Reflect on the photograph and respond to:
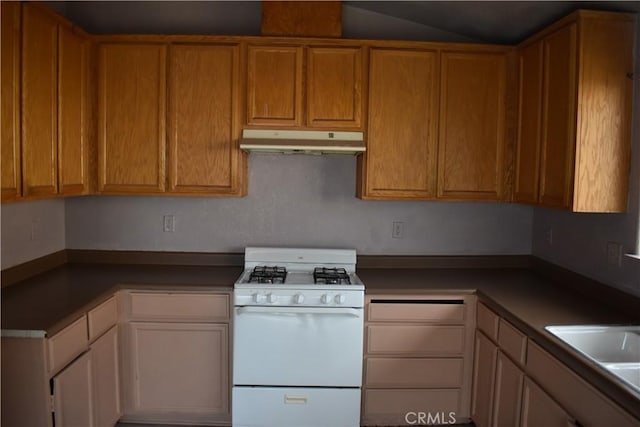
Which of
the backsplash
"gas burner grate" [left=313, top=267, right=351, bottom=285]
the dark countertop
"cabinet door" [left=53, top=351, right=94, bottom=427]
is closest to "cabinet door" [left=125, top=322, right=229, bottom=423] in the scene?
the dark countertop

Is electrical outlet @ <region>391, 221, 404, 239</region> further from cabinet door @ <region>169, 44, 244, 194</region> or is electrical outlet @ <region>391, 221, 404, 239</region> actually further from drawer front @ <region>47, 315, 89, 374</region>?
drawer front @ <region>47, 315, 89, 374</region>

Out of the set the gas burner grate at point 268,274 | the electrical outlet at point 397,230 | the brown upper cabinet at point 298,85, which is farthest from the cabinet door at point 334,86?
the gas burner grate at point 268,274

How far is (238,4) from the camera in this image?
10.2 ft

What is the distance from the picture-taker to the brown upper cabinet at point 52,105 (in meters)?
2.15

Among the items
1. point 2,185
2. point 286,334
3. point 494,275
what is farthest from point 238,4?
point 494,275

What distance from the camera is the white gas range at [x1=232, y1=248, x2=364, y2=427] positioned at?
259 cm

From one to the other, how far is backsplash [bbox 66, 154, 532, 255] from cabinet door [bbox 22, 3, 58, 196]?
769 millimetres

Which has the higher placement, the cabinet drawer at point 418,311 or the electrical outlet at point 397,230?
the electrical outlet at point 397,230

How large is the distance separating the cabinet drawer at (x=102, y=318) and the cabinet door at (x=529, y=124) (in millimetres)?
2338

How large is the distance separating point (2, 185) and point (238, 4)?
1.86m

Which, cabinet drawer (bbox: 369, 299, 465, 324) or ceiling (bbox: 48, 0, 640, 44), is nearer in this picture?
cabinet drawer (bbox: 369, 299, 465, 324)

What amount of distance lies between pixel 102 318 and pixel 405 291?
5.18ft
